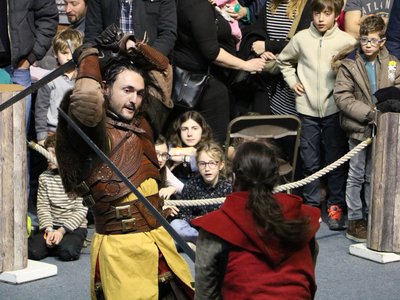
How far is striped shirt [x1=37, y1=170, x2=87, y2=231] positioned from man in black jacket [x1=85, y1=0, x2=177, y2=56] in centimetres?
110

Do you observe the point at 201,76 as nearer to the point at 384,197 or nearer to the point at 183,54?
the point at 183,54

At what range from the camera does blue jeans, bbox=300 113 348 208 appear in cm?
767

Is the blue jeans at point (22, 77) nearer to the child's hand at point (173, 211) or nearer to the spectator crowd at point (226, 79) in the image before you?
the spectator crowd at point (226, 79)

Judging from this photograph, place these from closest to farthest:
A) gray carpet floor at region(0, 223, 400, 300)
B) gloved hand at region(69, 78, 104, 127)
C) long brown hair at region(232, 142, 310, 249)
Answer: long brown hair at region(232, 142, 310, 249)
gloved hand at region(69, 78, 104, 127)
gray carpet floor at region(0, 223, 400, 300)

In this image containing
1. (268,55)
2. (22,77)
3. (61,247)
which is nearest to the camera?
(61,247)

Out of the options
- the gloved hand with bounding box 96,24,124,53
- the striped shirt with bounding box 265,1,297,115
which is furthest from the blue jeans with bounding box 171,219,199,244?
the gloved hand with bounding box 96,24,124,53

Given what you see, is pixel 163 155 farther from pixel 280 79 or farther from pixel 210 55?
pixel 280 79

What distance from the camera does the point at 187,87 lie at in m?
7.44

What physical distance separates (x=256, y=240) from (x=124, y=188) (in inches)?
40.8

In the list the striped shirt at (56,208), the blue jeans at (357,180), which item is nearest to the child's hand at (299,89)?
the blue jeans at (357,180)

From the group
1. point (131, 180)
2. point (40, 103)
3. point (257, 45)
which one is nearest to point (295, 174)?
point (257, 45)

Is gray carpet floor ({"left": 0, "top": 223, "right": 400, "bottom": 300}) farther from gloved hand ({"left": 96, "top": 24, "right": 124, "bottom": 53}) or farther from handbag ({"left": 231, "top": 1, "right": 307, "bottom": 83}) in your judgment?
gloved hand ({"left": 96, "top": 24, "right": 124, "bottom": 53})

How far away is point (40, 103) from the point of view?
7.69m

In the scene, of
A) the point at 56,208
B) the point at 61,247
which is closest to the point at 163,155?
the point at 56,208
